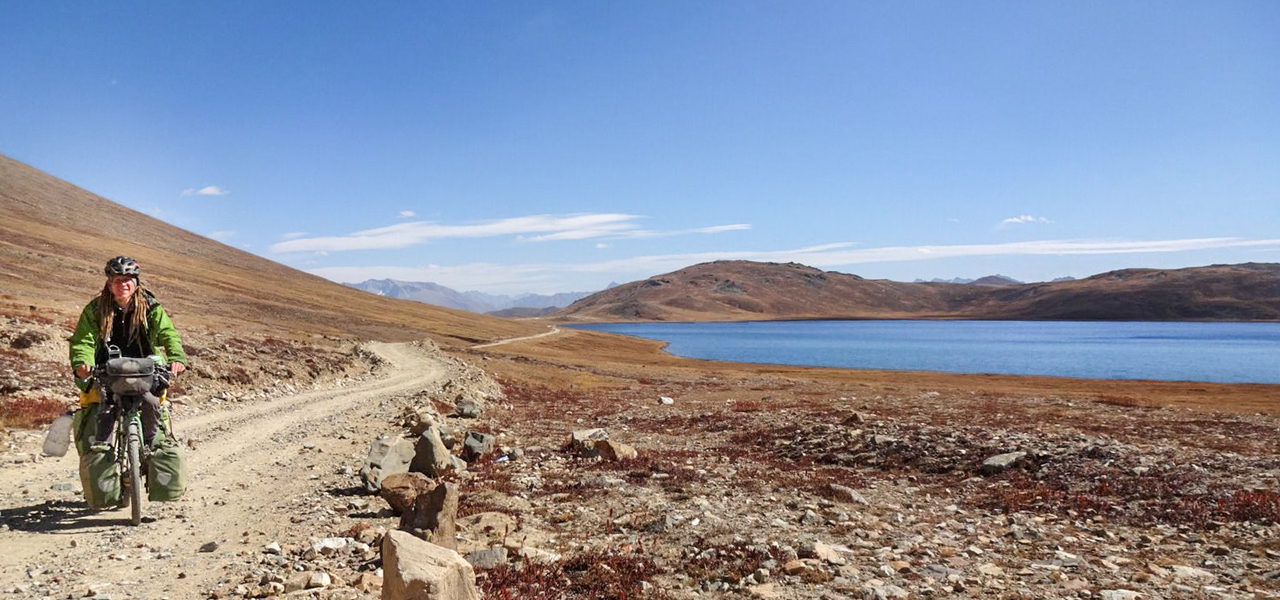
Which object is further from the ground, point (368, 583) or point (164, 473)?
point (164, 473)

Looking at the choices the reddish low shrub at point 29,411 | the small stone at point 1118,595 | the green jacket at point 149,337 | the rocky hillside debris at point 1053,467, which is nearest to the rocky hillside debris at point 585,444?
the rocky hillside debris at point 1053,467

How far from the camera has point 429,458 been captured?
15.5m

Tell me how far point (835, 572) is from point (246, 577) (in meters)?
8.05

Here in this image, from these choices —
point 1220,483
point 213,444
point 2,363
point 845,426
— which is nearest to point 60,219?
point 2,363

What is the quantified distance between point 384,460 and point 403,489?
331cm

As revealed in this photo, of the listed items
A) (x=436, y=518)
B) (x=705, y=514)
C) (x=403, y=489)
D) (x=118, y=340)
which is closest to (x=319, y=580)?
(x=436, y=518)

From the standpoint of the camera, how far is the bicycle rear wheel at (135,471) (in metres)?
9.85

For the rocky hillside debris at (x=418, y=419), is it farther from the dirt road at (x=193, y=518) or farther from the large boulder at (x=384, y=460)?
the large boulder at (x=384, y=460)

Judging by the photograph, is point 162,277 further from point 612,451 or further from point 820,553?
point 820,553

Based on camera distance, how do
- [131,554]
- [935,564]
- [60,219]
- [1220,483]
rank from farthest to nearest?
1. [60,219]
2. [1220,483]
3. [935,564]
4. [131,554]

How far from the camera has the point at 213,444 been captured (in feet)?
58.0

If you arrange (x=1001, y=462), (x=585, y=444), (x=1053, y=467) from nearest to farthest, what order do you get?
1. (x=1053, y=467)
2. (x=1001, y=462)
3. (x=585, y=444)

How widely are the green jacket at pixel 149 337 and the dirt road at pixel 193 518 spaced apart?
91.5 inches

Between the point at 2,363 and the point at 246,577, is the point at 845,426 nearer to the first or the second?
the point at 246,577
